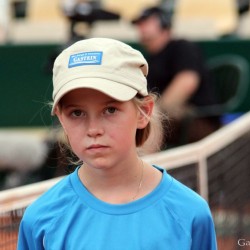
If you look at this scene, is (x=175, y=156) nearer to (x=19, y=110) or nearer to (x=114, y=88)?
(x=114, y=88)

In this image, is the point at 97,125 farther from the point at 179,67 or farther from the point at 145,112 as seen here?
the point at 179,67

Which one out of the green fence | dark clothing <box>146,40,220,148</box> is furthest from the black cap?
the green fence

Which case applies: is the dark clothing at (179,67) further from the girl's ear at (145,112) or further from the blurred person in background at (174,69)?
the girl's ear at (145,112)

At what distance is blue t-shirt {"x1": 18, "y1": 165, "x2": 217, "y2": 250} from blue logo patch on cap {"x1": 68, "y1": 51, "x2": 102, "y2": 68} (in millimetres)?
307

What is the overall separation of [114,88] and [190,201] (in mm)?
352

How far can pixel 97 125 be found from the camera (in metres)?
2.14

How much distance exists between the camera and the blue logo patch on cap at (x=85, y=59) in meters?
2.16

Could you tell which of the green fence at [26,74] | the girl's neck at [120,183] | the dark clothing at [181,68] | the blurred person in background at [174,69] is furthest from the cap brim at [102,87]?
the green fence at [26,74]

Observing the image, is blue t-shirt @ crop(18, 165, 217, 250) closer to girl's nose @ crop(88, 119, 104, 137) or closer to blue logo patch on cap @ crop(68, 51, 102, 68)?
girl's nose @ crop(88, 119, 104, 137)

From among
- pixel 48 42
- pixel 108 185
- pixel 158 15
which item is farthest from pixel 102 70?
pixel 48 42

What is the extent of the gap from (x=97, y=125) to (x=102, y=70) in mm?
133

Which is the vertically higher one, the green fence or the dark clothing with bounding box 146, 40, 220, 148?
the dark clothing with bounding box 146, 40, 220, 148

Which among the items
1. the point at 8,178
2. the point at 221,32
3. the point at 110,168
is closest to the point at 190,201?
the point at 110,168

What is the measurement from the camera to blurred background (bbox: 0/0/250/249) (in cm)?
841
